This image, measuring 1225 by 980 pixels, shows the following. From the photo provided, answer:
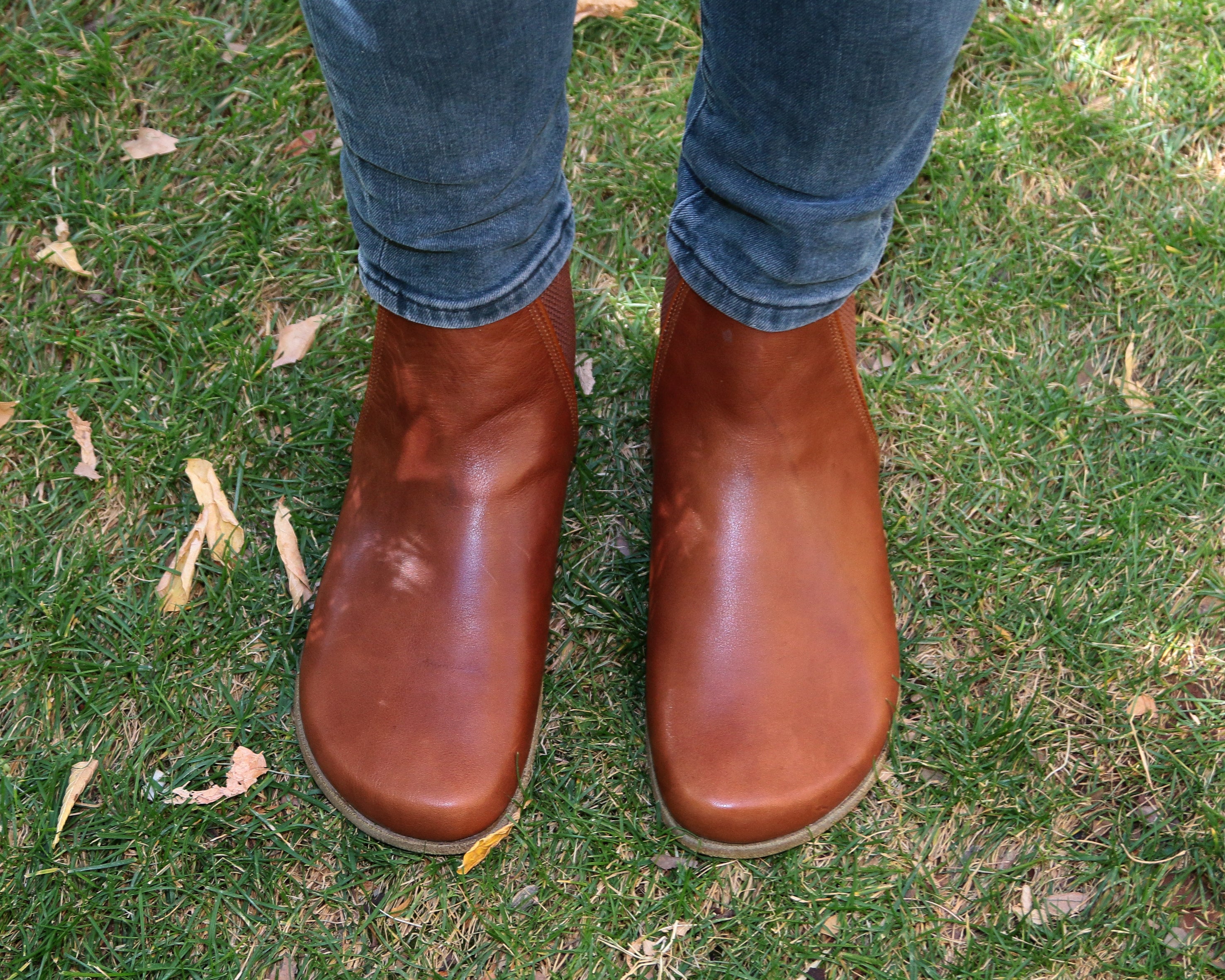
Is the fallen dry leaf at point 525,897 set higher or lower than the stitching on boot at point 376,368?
lower

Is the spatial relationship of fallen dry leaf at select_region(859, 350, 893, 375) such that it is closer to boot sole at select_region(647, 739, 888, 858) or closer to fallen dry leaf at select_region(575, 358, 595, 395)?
fallen dry leaf at select_region(575, 358, 595, 395)

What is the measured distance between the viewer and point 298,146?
2061mm

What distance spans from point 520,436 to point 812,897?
0.83 m

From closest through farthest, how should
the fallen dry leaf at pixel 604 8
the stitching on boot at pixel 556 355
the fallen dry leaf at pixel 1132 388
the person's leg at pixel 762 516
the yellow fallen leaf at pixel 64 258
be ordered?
the person's leg at pixel 762 516 < the stitching on boot at pixel 556 355 < the fallen dry leaf at pixel 1132 388 < the yellow fallen leaf at pixel 64 258 < the fallen dry leaf at pixel 604 8

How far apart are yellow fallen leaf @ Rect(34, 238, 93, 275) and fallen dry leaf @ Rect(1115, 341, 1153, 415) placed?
2.05 meters

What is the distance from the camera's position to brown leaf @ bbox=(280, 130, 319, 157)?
6.75 ft

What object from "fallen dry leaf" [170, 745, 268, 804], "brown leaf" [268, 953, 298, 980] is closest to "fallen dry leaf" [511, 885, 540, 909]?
"brown leaf" [268, 953, 298, 980]

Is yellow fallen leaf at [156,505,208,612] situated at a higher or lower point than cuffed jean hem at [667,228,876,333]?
lower

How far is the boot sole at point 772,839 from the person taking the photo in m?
1.43

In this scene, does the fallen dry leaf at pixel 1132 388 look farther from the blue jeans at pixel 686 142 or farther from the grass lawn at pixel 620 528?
the blue jeans at pixel 686 142

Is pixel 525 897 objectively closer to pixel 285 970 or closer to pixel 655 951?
pixel 655 951

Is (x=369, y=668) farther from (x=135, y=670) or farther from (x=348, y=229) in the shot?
(x=348, y=229)

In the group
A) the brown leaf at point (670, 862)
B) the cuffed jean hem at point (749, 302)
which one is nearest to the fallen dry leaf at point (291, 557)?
the brown leaf at point (670, 862)

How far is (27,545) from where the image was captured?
1718 mm
